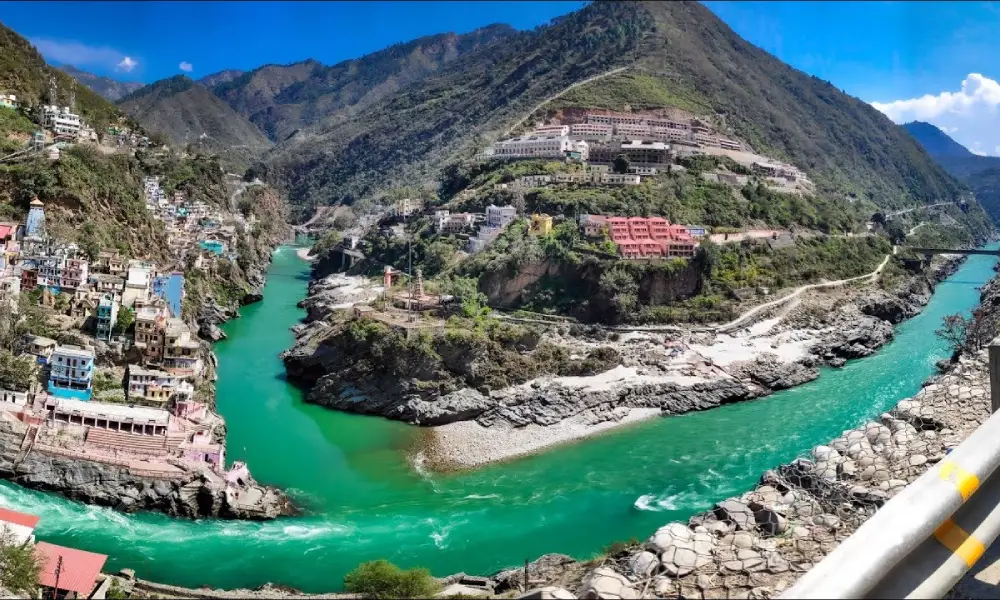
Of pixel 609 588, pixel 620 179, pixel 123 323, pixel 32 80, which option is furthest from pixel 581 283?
pixel 32 80

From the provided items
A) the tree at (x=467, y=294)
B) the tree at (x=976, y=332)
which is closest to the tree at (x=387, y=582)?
the tree at (x=976, y=332)

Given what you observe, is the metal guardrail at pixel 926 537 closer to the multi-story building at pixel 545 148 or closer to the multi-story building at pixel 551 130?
the multi-story building at pixel 545 148

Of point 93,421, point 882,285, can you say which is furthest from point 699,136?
point 93,421

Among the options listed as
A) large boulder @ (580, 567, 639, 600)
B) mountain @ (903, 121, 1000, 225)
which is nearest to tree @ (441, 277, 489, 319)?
large boulder @ (580, 567, 639, 600)

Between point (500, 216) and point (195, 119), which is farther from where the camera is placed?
point (195, 119)

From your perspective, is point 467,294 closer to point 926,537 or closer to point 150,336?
point 150,336

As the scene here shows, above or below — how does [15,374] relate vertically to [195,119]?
below

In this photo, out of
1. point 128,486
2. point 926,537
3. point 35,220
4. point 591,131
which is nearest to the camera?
point 926,537
